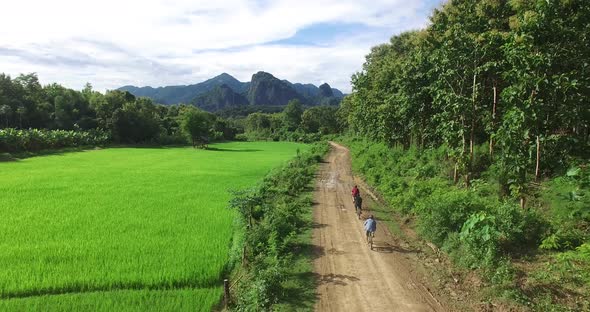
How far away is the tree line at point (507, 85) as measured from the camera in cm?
1285

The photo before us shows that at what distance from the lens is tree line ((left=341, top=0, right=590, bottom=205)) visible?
12.9m

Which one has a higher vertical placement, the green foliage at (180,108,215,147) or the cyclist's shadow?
the green foliage at (180,108,215,147)

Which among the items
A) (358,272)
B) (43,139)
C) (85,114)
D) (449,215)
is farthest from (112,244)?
(85,114)

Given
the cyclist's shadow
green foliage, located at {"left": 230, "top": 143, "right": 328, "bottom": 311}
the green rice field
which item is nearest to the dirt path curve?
the cyclist's shadow

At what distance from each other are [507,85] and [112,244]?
64.6ft

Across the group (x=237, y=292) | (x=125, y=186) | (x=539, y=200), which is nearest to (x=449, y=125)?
(x=539, y=200)

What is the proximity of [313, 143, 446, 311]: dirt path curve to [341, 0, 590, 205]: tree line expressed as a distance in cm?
560

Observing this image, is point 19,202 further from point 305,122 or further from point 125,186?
point 305,122

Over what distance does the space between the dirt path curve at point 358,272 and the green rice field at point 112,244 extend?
3.29 metres

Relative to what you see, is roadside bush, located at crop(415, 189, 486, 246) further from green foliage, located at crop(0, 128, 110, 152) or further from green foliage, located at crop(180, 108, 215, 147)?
green foliage, located at crop(180, 108, 215, 147)

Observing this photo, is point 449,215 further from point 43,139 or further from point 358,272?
point 43,139

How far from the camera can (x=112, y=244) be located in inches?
551

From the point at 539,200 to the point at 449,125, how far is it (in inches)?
266

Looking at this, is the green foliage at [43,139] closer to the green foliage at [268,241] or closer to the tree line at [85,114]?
the tree line at [85,114]
